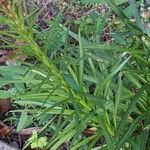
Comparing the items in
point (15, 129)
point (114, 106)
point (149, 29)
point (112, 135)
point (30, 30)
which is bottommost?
point (15, 129)

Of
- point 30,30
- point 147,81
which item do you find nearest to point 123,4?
point 147,81

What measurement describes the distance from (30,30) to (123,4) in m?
1.78

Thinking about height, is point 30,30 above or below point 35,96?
above

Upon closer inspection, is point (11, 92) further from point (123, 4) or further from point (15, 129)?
point (123, 4)

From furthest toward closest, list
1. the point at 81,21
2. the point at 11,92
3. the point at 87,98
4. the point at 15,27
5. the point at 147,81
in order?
the point at 81,21, the point at 11,92, the point at 147,81, the point at 87,98, the point at 15,27

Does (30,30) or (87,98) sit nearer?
(30,30)

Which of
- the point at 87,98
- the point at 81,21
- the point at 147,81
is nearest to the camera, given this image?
the point at 87,98

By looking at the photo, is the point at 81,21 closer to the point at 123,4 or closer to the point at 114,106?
the point at 123,4

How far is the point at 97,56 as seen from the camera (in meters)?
2.26

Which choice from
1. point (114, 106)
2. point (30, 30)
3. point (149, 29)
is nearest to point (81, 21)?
point (149, 29)

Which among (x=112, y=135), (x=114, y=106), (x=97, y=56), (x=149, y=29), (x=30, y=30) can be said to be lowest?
(x=112, y=135)

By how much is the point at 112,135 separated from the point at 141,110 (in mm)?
224

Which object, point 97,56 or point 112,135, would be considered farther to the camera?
point 97,56

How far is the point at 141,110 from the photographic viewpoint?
2184 mm
